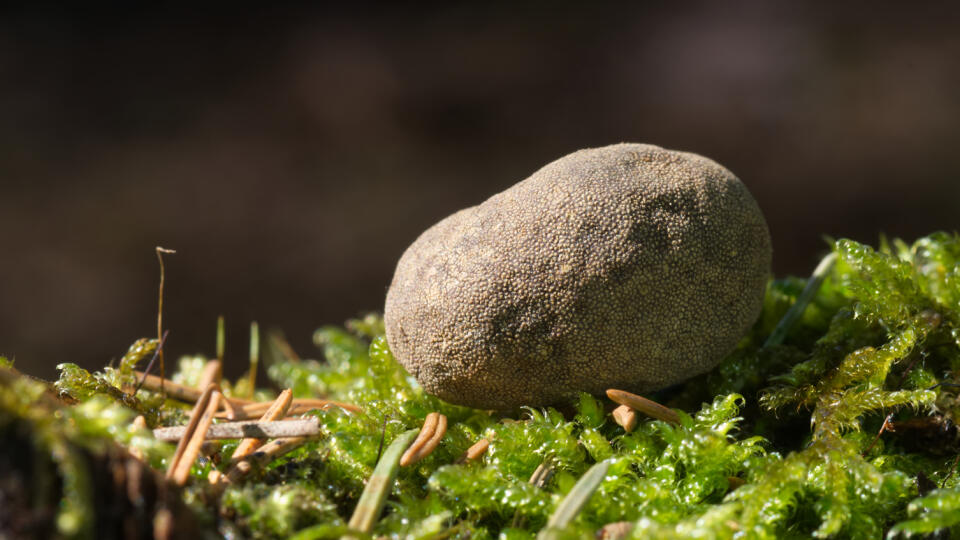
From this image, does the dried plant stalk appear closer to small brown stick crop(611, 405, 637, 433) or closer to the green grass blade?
the green grass blade

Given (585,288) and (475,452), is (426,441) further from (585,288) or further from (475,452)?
(585,288)

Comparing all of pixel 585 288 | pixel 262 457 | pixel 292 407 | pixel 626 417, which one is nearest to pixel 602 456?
pixel 626 417

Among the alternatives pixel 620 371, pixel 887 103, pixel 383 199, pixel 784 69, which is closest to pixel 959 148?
pixel 887 103

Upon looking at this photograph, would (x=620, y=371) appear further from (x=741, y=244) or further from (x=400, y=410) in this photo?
(x=400, y=410)

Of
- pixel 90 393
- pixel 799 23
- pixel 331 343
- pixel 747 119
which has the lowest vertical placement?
pixel 331 343

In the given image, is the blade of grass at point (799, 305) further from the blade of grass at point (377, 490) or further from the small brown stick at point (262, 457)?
the small brown stick at point (262, 457)

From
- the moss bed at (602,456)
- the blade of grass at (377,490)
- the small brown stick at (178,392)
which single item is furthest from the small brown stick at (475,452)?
the small brown stick at (178,392)

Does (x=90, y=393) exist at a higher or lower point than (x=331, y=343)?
higher
